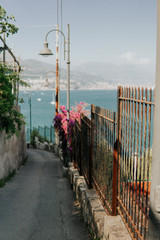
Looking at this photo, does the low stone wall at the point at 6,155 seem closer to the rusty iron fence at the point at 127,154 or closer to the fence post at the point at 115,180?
the rusty iron fence at the point at 127,154

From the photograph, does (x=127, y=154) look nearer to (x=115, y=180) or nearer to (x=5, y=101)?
(x=115, y=180)

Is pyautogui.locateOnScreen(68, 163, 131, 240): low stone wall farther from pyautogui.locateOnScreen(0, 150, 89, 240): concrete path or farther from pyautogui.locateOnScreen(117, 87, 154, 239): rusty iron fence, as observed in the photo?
pyautogui.locateOnScreen(0, 150, 89, 240): concrete path

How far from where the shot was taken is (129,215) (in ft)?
12.0

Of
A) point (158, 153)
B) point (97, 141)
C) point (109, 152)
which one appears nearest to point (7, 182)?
point (97, 141)

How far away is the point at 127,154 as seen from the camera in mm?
3588

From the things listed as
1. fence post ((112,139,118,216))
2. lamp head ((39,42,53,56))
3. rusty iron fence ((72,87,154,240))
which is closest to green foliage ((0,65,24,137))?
lamp head ((39,42,53,56))

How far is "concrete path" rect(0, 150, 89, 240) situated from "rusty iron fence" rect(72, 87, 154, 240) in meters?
1.52

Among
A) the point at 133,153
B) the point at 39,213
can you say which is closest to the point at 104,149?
the point at 133,153

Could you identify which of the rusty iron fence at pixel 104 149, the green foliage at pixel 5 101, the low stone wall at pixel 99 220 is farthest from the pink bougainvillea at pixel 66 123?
the rusty iron fence at pixel 104 149

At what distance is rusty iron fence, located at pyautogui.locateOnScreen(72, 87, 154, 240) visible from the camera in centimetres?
290

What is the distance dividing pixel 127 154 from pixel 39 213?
4453mm

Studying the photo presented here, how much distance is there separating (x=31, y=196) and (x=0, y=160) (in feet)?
9.84

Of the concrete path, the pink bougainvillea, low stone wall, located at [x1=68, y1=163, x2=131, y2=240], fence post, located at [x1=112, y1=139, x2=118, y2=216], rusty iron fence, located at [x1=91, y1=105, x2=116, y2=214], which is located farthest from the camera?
the pink bougainvillea

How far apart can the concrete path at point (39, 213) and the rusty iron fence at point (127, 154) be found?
1520 millimetres
